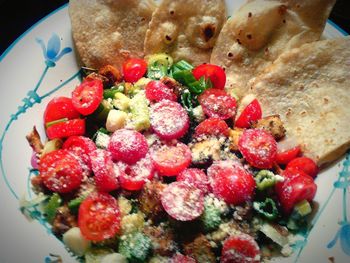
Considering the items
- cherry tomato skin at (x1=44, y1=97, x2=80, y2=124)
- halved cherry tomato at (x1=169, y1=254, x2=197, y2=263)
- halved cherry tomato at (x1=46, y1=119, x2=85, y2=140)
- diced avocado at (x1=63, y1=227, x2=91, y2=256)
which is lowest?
halved cherry tomato at (x1=169, y1=254, x2=197, y2=263)

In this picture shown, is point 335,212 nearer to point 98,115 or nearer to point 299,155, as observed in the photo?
point 299,155

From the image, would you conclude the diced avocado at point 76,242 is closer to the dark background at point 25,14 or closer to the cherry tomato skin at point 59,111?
the cherry tomato skin at point 59,111

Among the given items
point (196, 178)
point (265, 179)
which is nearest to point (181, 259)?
point (196, 178)

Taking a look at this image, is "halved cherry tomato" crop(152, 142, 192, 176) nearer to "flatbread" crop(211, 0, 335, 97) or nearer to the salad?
the salad

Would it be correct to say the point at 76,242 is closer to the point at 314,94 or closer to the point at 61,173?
the point at 61,173

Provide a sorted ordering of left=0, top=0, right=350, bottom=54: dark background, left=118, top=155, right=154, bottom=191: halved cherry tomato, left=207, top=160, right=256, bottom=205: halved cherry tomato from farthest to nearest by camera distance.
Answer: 1. left=0, top=0, right=350, bottom=54: dark background
2. left=118, top=155, right=154, bottom=191: halved cherry tomato
3. left=207, top=160, right=256, bottom=205: halved cherry tomato

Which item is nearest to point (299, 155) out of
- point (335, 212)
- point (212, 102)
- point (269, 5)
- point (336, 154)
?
point (336, 154)

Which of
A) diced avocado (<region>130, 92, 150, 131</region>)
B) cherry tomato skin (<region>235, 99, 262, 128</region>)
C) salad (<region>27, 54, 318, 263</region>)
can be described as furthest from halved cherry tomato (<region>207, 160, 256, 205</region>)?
diced avocado (<region>130, 92, 150, 131</region>)
